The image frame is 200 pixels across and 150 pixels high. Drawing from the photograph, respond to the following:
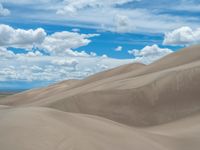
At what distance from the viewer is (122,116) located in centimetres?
2241

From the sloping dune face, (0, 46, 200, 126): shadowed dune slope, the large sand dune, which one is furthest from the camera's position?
(0, 46, 200, 126): shadowed dune slope

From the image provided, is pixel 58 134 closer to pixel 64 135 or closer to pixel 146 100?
pixel 64 135

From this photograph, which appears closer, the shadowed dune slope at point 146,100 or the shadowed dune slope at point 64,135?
the shadowed dune slope at point 64,135

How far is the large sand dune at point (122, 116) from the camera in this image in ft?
32.5

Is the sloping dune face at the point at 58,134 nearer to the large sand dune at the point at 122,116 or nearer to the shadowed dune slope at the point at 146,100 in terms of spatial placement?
the large sand dune at the point at 122,116

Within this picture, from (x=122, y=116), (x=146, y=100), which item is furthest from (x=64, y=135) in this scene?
(x=146, y=100)

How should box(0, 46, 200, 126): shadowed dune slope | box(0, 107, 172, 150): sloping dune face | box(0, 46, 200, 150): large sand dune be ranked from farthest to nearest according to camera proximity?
box(0, 46, 200, 126): shadowed dune slope → box(0, 46, 200, 150): large sand dune → box(0, 107, 172, 150): sloping dune face

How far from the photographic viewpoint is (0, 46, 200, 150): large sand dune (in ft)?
32.5

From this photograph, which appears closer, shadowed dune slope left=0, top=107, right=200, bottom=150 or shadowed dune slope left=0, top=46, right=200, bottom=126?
shadowed dune slope left=0, top=107, right=200, bottom=150

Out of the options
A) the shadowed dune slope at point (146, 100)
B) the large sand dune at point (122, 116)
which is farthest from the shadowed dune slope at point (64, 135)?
the shadowed dune slope at point (146, 100)

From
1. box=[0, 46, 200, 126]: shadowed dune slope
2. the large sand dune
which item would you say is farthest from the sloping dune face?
box=[0, 46, 200, 126]: shadowed dune slope

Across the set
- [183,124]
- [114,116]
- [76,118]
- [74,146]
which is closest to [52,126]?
[74,146]

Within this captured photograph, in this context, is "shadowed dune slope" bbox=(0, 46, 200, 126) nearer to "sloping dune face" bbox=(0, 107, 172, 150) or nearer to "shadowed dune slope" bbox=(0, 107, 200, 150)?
"shadowed dune slope" bbox=(0, 107, 200, 150)

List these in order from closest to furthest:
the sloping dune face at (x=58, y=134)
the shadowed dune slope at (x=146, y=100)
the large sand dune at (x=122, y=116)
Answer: the sloping dune face at (x=58, y=134) < the large sand dune at (x=122, y=116) < the shadowed dune slope at (x=146, y=100)
